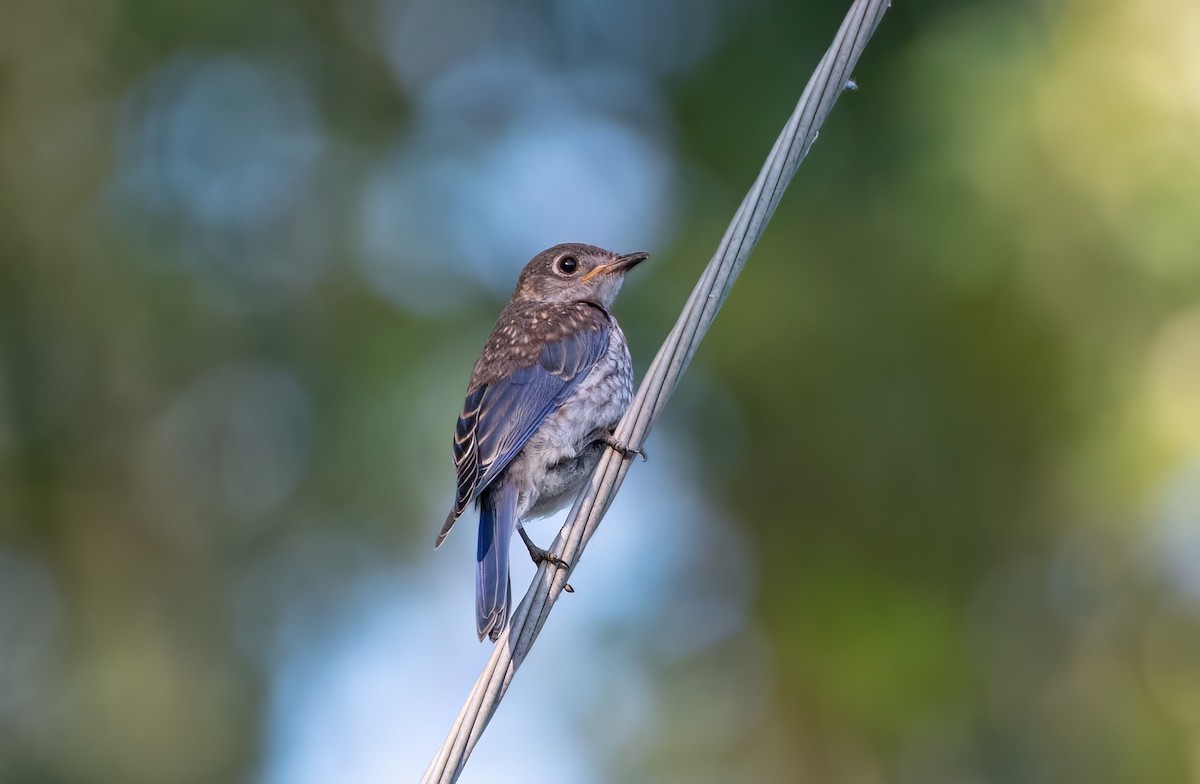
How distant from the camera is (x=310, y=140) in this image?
1245 centimetres

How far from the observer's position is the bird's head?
Result: 549 centimetres

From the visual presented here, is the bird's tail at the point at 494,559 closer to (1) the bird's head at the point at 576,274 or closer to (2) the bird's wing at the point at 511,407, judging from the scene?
(2) the bird's wing at the point at 511,407

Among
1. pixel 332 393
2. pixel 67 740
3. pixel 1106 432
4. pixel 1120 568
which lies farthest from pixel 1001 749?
pixel 67 740

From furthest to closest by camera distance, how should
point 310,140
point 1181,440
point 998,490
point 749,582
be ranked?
point 310,140 < point 749,582 < point 998,490 < point 1181,440

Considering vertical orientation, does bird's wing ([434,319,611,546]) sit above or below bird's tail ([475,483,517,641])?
above

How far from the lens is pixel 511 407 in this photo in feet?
14.9

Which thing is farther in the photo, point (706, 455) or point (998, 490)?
point (706, 455)

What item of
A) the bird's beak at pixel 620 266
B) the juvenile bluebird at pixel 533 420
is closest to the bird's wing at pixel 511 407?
the juvenile bluebird at pixel 533 420

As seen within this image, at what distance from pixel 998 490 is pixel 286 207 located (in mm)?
6586

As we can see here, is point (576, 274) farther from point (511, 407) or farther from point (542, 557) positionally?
point (542, 557)

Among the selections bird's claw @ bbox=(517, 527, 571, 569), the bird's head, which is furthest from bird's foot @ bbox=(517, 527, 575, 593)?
the bird's head

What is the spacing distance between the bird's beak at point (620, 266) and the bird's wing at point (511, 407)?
0.56 m

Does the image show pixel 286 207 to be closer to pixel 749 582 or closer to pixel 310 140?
pixel 310 140

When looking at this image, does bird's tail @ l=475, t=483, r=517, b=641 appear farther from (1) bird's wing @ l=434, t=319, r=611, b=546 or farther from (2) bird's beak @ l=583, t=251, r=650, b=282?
(2) bird's beak @ l=583, t=251, r=650, b=282
